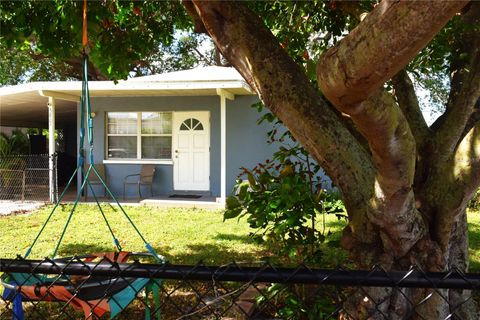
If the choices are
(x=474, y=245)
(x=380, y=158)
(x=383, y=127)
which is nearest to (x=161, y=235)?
(x=474, y=245)

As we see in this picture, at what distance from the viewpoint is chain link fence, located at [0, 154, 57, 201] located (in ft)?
40.3

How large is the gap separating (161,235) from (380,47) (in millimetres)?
7108

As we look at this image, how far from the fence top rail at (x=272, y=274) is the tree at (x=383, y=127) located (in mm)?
652

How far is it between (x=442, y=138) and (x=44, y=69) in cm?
2276

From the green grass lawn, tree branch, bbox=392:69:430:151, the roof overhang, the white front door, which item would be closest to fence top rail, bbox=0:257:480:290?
tree branch, bbox=392:69:430:151

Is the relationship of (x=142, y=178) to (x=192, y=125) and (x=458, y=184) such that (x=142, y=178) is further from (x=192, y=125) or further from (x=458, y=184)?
(x=458, y=184)

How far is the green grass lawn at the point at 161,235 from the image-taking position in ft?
22.1

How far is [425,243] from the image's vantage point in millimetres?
2809

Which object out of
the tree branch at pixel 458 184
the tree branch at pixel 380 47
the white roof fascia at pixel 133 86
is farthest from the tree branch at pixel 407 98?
the white roof fascia at pixel 133 86

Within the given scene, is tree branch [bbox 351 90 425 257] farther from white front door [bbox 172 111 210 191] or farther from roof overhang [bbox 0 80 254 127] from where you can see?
white front door [bbox 172 111 210 191]

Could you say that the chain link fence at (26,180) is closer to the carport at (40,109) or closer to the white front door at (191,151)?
the carport at (40,109)

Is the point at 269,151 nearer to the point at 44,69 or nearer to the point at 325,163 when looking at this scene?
the point at 325,163

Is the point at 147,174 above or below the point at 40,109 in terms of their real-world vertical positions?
below

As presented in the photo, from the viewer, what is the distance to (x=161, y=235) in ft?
26.4
